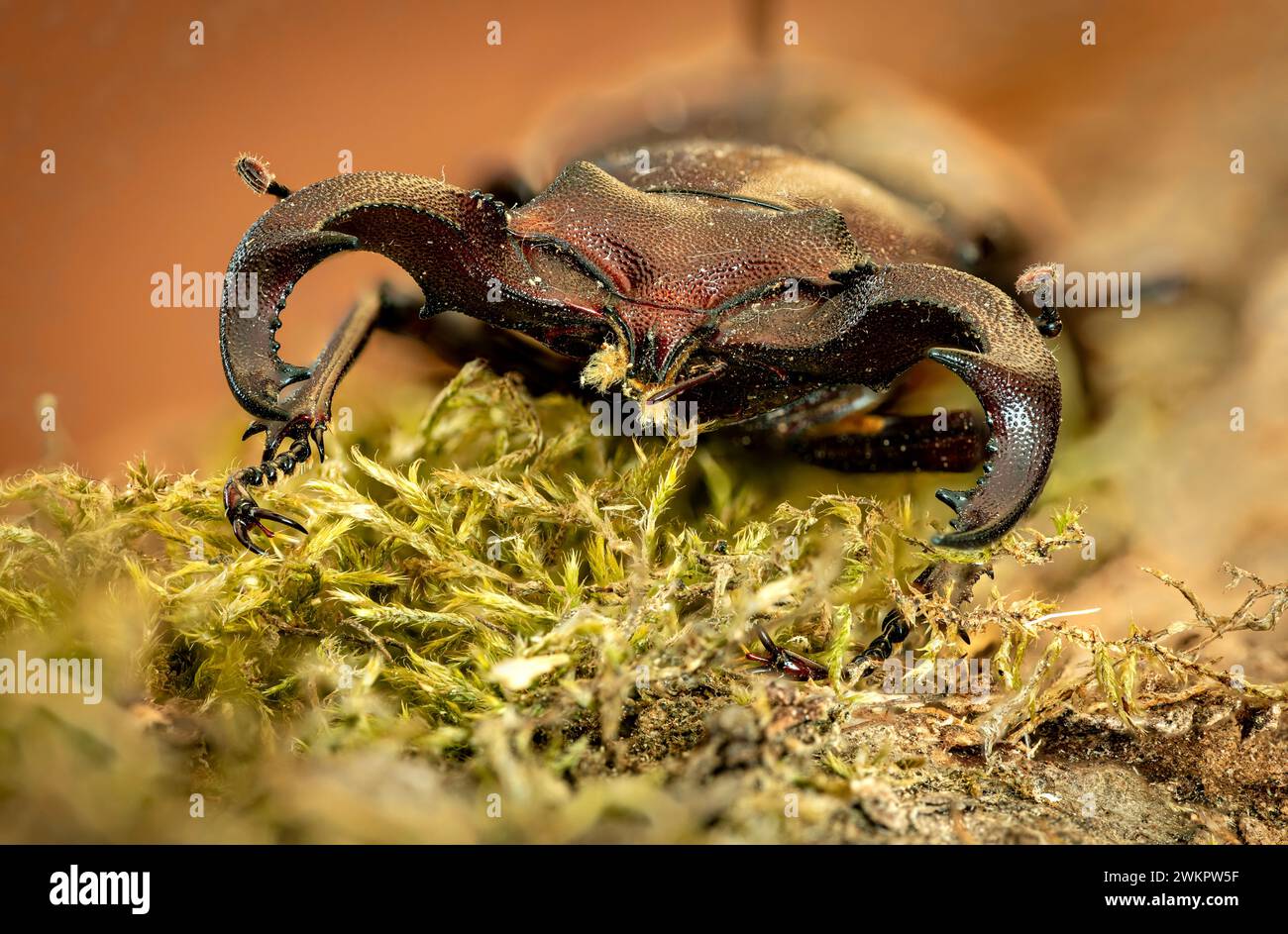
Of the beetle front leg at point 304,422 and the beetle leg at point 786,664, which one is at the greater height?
the beetle front leg at point 304,422

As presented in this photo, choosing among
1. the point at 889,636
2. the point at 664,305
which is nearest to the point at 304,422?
the point at 664,305

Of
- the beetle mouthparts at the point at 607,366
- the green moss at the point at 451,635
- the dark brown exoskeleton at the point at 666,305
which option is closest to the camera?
the green moss at the point at 451,635

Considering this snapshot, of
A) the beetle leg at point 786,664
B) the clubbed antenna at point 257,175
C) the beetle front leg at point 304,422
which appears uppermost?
the clubbed antenna at point 257,175

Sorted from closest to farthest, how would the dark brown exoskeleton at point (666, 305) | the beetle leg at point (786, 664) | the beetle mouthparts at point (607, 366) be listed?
the dark brown exoskeleton at point (666, 305) → the beetle leg at point (786, 664) → the beetle mouthparts at point (607, 366)

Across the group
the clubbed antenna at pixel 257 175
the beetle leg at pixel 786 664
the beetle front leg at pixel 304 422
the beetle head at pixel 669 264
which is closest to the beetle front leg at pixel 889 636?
the beetle leg at pixel 786 664

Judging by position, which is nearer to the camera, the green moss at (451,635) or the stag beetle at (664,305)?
the green moss at (451,635)

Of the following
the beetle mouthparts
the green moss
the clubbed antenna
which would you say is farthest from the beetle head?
the clubbed antenna

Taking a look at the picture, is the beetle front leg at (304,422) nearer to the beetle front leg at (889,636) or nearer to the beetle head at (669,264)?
the beetle head at (669,264)

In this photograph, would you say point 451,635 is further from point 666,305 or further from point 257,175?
point 257,175
